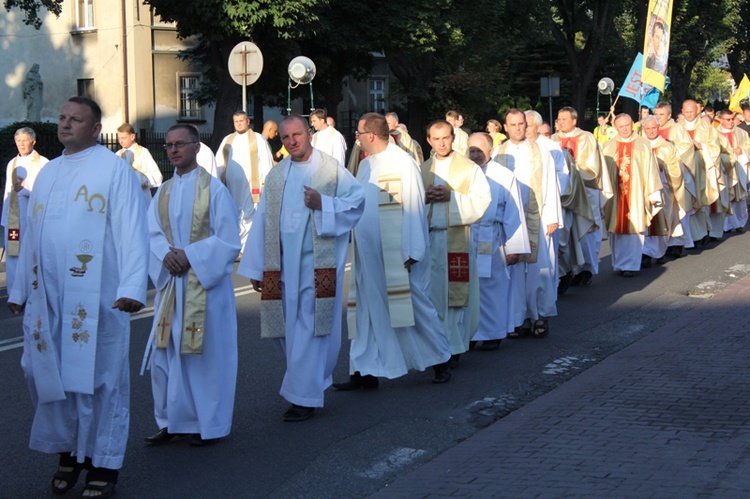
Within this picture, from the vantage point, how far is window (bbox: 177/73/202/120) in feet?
137

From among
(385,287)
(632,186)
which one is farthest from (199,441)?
(632,186)

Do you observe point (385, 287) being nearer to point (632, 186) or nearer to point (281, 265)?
point (281, 265)

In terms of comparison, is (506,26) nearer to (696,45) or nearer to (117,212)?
(696,45)

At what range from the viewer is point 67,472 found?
5.75 m

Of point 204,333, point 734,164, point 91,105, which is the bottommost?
point 204,333

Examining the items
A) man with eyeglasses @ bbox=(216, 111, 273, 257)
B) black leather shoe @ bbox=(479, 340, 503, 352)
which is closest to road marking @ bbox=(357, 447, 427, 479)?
black leather shoe @ bbox=(479, 340, 503, 352)

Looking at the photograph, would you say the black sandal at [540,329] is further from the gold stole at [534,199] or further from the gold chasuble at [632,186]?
the gold chasuble at [632,186]

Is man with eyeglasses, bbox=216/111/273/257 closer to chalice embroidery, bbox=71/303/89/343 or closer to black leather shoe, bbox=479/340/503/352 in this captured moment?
black leather shoe, bbox=479/340/503/352

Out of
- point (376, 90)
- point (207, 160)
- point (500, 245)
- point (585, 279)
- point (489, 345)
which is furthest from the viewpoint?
point (376, 90)

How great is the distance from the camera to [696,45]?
48.0 metres

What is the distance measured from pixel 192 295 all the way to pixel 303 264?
91 centimetres

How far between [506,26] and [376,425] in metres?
35.4

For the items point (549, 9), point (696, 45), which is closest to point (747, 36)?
point (696, 45)

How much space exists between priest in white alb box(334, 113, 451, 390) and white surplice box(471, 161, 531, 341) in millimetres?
1258
